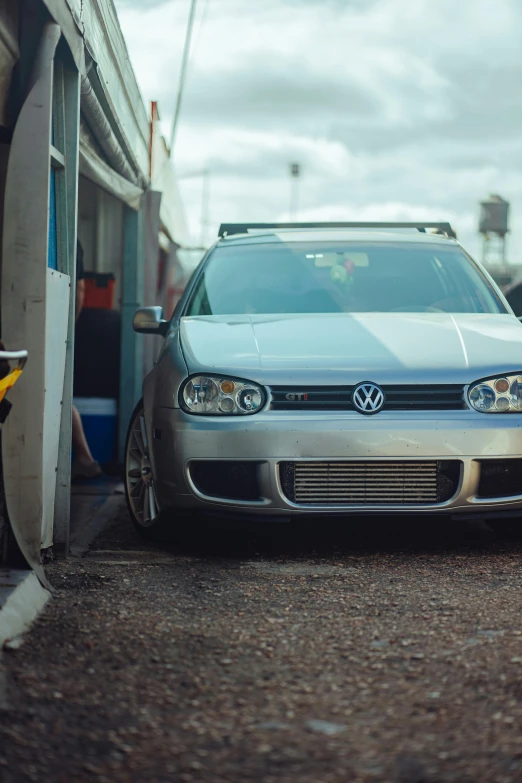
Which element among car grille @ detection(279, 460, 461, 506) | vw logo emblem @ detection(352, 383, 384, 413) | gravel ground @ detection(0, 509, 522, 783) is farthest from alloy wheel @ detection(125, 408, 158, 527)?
vw logo emblem @ detection(352, 383, 384, 413)

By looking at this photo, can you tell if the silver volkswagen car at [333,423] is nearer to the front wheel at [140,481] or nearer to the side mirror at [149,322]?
the front wheel at [140,481]

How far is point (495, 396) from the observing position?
15.8 feet

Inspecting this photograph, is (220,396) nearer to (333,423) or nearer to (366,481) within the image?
(333,423)

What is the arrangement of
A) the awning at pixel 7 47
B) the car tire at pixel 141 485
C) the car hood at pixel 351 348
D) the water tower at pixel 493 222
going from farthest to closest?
1. the water tower at pixel 493 222
2. the car tire at pixel 141 485
3. the car hood at pixel 351 348
4. the awning at pixel 7 47

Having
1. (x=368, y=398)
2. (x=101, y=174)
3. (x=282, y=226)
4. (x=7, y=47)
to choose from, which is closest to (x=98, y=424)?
(x=101, y=174)

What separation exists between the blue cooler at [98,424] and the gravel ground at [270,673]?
351cm

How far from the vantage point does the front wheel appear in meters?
5.16

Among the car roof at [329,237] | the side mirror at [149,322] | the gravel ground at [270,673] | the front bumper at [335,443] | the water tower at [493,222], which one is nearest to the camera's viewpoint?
the gravel ground at [270,673]

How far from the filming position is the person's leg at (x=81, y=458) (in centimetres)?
782

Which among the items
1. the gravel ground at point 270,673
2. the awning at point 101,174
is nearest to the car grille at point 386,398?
the gravel ground at point 270,673

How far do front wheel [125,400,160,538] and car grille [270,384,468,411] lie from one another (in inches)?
29.1

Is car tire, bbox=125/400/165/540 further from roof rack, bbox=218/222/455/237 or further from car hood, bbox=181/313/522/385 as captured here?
roof rack, bbox=218/222/455/237

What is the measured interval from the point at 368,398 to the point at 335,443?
0.25 meters

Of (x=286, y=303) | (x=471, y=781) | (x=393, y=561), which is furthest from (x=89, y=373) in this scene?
(x=471, y=781)
